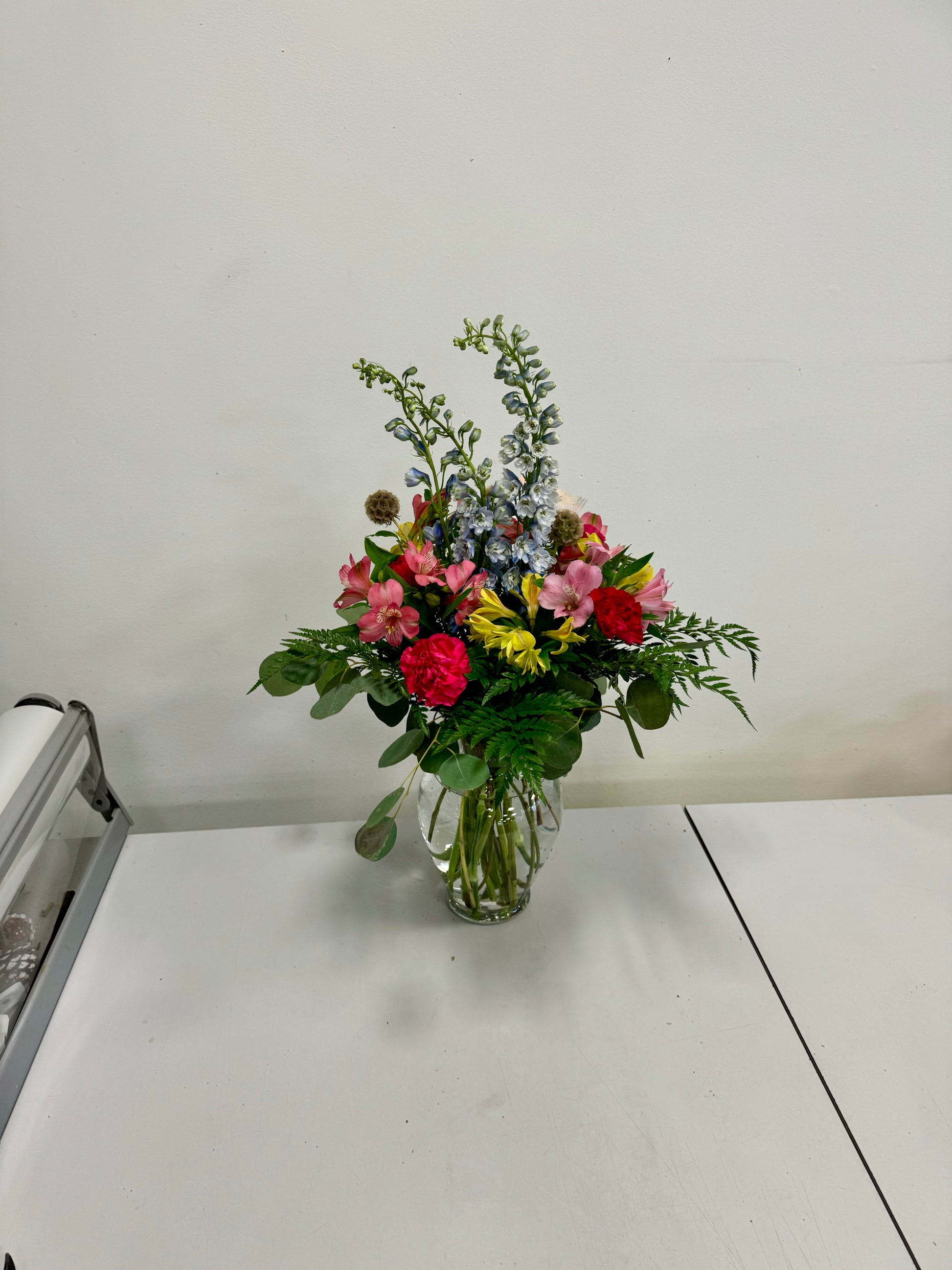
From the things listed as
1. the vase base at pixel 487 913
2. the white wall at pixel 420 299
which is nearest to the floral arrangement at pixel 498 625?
the vase base at pixel 487 913

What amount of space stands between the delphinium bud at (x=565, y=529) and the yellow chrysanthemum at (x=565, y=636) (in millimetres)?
66

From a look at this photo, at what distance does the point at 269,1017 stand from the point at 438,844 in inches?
9.0

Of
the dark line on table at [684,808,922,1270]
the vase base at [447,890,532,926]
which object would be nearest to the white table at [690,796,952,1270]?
the dark line on table at [684,808,922,1270]

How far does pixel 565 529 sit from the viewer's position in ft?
2.05

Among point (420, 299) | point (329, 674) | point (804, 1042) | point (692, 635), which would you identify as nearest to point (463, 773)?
point (329, 674)

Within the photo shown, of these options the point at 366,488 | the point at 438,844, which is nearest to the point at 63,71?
the point at 366,488

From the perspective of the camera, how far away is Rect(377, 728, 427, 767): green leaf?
0.67 metres

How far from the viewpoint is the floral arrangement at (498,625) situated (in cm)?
60

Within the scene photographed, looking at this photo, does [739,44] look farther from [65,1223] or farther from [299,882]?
[65,1223]

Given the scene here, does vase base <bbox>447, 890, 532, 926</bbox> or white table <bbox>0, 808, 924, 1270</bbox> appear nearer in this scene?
white table <bbox>0, 808, 924, 1270</bbox>

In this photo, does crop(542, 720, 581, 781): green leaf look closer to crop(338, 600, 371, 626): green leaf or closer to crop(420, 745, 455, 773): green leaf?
crop(420, 745, 455, 773): green leaf

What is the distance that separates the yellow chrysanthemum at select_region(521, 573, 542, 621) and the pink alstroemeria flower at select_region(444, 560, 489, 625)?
4cm

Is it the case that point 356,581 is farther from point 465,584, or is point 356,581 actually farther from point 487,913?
point 487,913

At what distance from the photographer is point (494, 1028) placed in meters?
0.72
